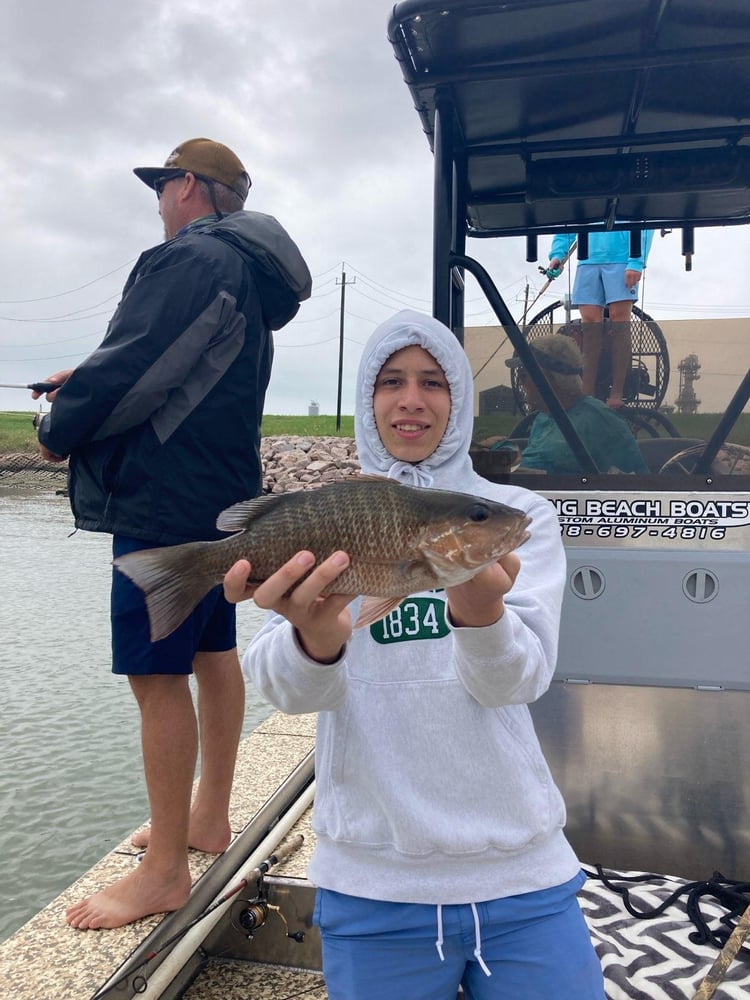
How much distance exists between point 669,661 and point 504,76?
2.36 m

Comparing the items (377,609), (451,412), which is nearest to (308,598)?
(377,609)

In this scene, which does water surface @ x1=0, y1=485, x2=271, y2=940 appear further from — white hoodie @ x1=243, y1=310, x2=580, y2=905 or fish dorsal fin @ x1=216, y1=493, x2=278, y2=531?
fish dorsal fin @ x1=216, y1=493, x2=278, y2=531

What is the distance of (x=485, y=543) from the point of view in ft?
5.55

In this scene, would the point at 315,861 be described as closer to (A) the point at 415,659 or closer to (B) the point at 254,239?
(A) the point at 415,659

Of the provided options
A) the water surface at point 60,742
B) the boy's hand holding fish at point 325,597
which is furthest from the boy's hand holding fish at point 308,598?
the water surface at point 60,742

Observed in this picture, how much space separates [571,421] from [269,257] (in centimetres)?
142

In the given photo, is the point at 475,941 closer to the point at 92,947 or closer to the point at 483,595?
the point at 483,595

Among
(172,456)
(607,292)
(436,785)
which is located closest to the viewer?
(436,785)

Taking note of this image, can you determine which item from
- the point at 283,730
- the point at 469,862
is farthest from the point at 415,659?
the point at 283,730

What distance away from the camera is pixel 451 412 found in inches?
88.4

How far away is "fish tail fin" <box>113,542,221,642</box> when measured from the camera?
192 cm

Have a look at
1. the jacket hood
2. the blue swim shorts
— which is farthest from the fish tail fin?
the blue swim shorts

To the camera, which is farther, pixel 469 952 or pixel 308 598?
pixel 469 952

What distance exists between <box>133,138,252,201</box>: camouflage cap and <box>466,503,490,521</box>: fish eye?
7.64 ft
